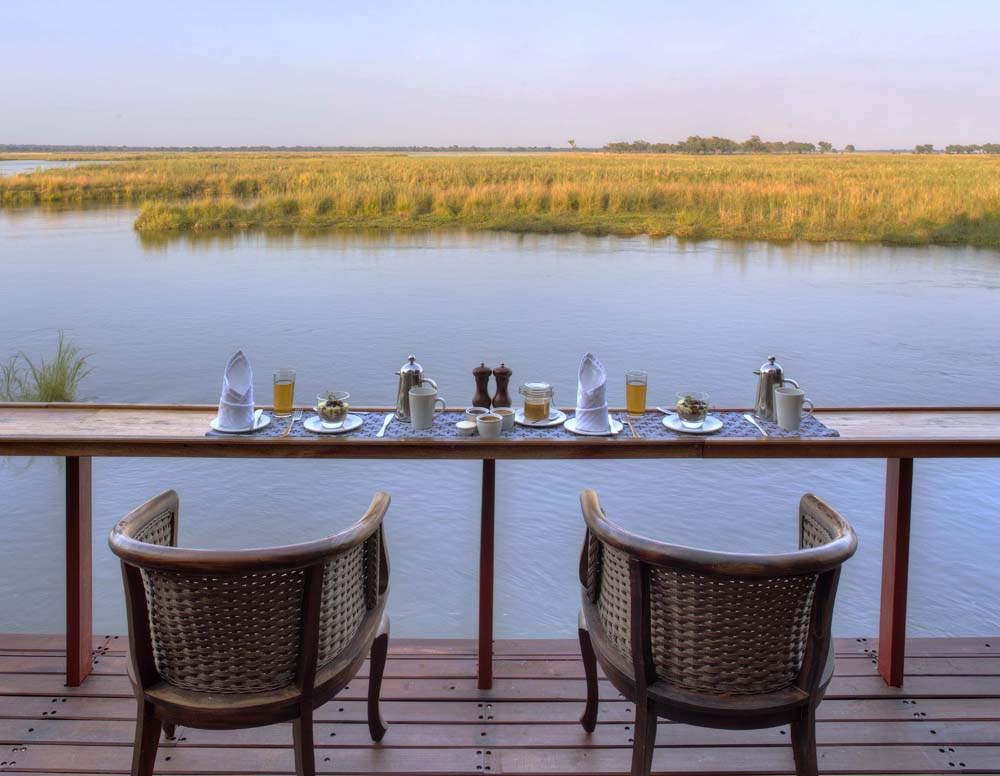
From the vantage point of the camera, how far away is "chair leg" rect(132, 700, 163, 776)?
1645 millimetres

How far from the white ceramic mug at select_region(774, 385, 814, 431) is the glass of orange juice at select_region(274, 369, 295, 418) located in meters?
1.13

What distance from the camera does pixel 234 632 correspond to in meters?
1.58

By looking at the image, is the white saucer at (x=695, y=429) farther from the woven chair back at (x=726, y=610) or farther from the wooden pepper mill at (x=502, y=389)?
the woven chair back at (x=726, y=610)

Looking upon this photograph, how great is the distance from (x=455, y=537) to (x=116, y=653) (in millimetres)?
1942

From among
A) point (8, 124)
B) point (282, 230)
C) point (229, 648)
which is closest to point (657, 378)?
point (229, 648)

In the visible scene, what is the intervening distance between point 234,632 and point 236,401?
75 cm

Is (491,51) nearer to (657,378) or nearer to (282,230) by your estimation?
(282,230)

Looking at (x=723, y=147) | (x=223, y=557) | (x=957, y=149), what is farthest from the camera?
(x=957, y=149)

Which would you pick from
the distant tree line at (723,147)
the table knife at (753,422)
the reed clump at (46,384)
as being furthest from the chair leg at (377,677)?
the distant tree line at (723,147)

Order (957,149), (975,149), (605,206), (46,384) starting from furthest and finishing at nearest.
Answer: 1. (957,149)
2. (975,149)
3. (605,206)
4. (46,384)

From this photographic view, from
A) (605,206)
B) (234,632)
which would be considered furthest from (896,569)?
(605,206)

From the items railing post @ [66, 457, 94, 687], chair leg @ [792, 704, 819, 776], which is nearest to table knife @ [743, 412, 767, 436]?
chair leg @ [792, 704, 819, 776]

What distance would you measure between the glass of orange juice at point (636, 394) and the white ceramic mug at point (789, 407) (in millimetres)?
319

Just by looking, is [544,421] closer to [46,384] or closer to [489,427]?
[489,427]
